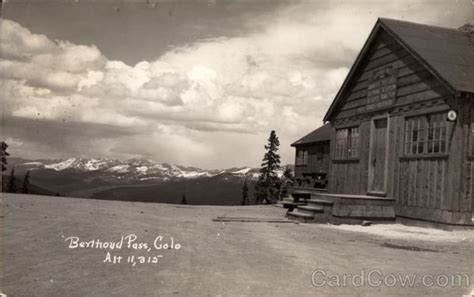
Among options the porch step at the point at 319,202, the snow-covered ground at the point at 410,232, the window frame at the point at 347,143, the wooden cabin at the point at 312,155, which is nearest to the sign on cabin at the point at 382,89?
the window frame at the point at 347,143

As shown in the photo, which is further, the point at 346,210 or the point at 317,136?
the point at 317,136

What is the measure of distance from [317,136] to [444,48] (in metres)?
18.1

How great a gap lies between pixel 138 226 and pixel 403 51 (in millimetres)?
11324

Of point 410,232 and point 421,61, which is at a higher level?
point 421,61

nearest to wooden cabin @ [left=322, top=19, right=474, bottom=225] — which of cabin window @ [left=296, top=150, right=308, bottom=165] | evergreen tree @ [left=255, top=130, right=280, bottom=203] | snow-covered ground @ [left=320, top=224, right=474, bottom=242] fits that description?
snow-covered ground @ [left=320, top=224, right=474, bottom=242]

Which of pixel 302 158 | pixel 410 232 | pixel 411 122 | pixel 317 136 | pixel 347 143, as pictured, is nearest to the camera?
pixel 410 232

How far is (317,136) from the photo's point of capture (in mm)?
33969

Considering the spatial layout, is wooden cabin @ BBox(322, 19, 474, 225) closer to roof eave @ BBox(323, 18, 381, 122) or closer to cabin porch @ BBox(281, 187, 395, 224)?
roof eave @ BBox(323, 18, 381, 122)

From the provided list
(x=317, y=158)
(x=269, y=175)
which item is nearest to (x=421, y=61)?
(x=317, y=158)

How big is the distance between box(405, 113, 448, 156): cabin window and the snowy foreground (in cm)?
346

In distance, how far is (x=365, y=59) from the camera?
19562 millimetres

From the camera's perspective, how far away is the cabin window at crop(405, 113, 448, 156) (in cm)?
1455

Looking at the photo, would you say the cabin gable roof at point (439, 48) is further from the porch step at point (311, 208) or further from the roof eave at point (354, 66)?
the porch step at point (311, 208)

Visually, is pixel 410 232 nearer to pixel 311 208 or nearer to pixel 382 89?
pixel 311 208
